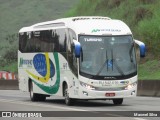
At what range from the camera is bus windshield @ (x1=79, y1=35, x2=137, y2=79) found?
84.7 ft

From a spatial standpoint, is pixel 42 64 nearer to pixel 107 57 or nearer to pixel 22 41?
pixel 22 41

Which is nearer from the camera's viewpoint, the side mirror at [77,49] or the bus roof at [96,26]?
the side mirror at [77,49]

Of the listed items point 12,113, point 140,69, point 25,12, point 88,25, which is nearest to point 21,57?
point 88,25

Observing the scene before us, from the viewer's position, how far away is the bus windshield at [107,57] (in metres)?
25.8

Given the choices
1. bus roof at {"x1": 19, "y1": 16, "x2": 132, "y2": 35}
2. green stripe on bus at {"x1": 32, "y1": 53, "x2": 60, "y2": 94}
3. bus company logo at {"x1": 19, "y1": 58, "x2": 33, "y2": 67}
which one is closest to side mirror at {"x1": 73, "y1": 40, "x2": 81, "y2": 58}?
bus roof at {"x1": 19, "y1": 16, "x2": 132, "y2": 35}

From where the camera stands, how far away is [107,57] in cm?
2598

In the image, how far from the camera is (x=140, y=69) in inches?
1906

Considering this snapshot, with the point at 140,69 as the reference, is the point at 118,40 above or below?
above

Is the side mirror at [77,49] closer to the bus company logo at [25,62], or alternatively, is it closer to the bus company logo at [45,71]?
the bus company logo at [45,71]

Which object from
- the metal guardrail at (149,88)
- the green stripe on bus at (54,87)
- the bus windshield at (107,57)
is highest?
the bus windshield at (107,57)

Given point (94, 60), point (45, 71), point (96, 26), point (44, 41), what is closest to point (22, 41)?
point (44, 41)

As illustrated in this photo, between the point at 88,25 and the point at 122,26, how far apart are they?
1.27 meters

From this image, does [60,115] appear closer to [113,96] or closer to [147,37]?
[113,96]

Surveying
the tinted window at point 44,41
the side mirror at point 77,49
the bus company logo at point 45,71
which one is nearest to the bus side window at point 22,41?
the tinted window at point 44,41
